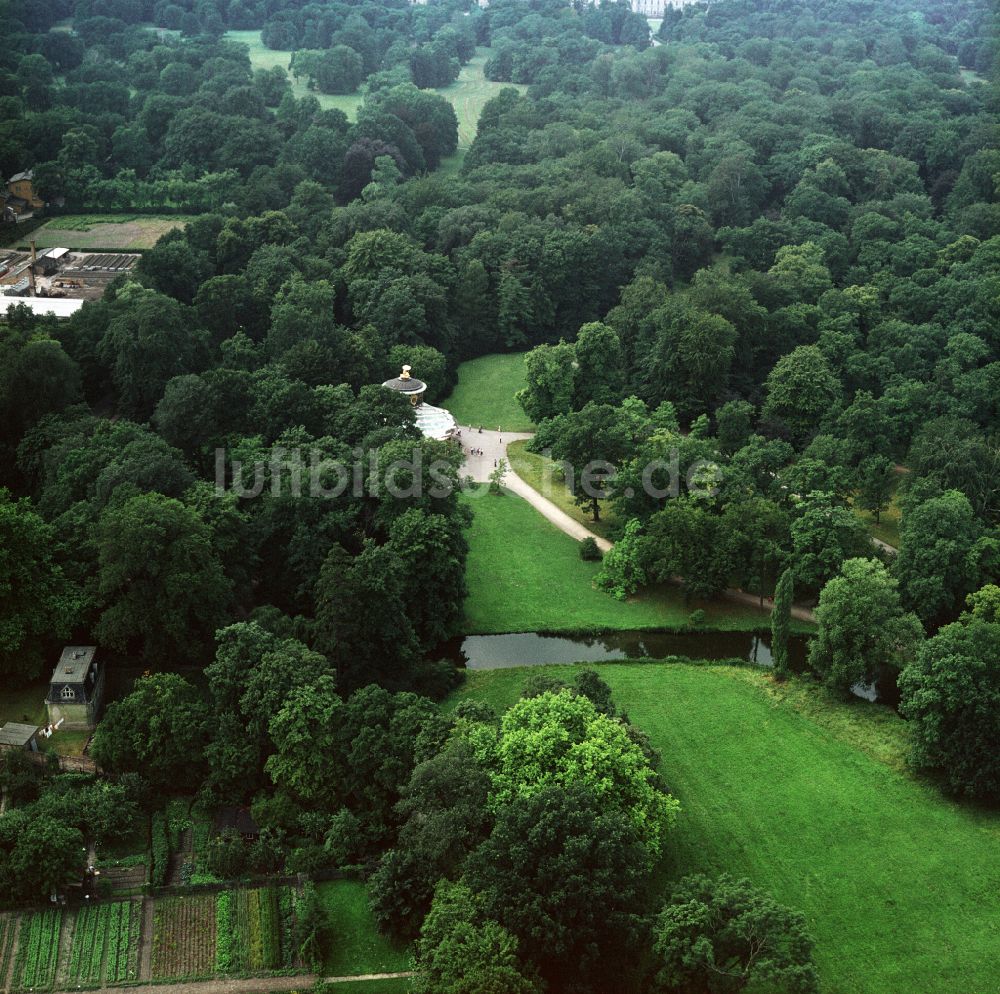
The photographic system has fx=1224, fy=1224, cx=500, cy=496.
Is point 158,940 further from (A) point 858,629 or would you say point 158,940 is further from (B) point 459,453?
(A) point 858,629

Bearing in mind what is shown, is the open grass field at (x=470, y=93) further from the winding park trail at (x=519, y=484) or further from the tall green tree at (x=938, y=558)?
the tall green tree at (x=938, y=558)

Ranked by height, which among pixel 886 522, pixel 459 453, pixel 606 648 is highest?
pixel 459 453

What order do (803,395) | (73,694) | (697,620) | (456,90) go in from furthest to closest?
1. (456,90)
2. (803,395)
3. (697,620)
4. (73,694)

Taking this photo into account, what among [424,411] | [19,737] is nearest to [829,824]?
[19,737]

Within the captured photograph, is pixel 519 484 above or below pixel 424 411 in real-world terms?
below

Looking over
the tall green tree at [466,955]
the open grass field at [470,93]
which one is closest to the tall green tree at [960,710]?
the tall green tree at [466,955]

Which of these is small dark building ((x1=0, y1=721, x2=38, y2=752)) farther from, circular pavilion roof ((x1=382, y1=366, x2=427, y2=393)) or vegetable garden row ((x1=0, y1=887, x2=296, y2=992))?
circular pavilion roof ((x1=382, y1=366, x2=427, y2=393))

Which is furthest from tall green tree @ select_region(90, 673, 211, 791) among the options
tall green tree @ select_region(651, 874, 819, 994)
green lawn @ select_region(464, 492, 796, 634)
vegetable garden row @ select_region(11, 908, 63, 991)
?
tall green tree @ select_region(651, 874, 819, 994)
